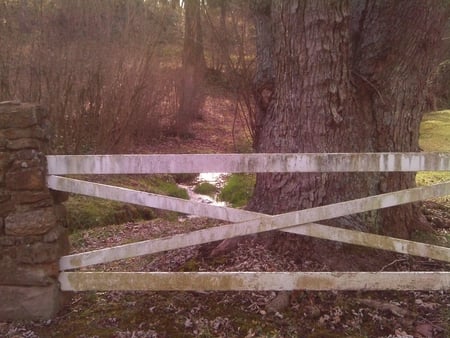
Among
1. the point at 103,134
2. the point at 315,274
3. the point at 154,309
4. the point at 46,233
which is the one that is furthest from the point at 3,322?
the point at 103,134

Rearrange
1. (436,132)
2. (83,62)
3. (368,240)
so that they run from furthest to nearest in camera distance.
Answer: (436,132), (83,62), (368,240)

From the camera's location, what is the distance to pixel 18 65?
302 inches

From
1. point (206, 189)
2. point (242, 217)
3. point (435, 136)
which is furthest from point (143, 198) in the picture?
point (435, 136)

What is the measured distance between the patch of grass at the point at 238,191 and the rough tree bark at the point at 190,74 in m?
4.72

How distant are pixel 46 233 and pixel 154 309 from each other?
99 cm

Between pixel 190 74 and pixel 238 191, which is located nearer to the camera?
pixel 238 191

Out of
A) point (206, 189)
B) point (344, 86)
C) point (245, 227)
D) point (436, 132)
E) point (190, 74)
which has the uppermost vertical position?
point (190, 74)

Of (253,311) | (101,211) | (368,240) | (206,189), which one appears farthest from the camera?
(206,189)

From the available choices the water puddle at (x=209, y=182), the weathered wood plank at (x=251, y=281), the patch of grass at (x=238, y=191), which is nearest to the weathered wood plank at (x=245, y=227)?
the weathered wood plank at (x=251, y=281)

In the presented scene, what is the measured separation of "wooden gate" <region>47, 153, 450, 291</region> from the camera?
123 inches

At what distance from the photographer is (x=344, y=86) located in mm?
4039

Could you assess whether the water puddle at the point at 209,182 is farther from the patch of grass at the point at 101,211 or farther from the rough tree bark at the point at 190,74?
the rough tree bark at the point at 190,74

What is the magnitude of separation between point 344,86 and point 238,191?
5745mm

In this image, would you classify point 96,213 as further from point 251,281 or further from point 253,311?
point 251,281
